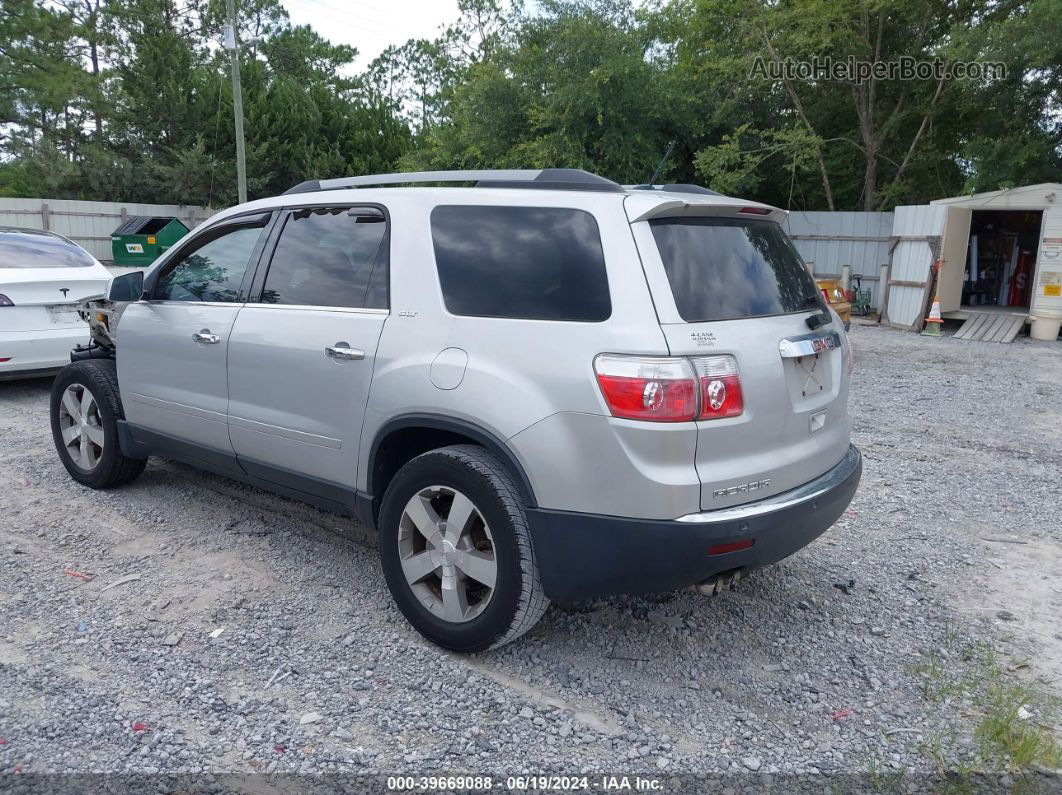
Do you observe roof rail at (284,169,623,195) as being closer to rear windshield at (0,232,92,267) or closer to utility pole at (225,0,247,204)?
rear windshield at (0,232,92,267)

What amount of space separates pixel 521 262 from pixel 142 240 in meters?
21.0

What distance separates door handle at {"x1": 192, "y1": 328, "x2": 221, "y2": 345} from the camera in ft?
13.5

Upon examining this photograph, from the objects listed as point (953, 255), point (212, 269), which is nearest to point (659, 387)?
point (212, 269)

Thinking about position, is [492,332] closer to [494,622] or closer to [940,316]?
[494,622]

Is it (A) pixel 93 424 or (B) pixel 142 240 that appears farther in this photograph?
(B) pixel 142 240

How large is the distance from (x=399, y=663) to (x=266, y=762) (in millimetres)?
694

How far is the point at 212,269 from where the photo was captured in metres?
4.40

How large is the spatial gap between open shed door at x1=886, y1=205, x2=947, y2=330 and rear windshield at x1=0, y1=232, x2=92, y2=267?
13.7 meters

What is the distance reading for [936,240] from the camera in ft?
49.1

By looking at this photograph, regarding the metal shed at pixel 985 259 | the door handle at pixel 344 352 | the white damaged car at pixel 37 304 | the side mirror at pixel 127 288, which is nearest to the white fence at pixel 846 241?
the metal shed at pixel 985 259

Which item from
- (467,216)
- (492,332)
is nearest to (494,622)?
(492,332)

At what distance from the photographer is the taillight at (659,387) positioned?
8.98ft

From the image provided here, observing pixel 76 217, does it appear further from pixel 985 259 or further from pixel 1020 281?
pixel 1020 281

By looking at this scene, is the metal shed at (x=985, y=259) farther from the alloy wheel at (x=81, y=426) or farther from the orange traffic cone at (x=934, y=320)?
the alloy wheel at (x=81, y=426)
